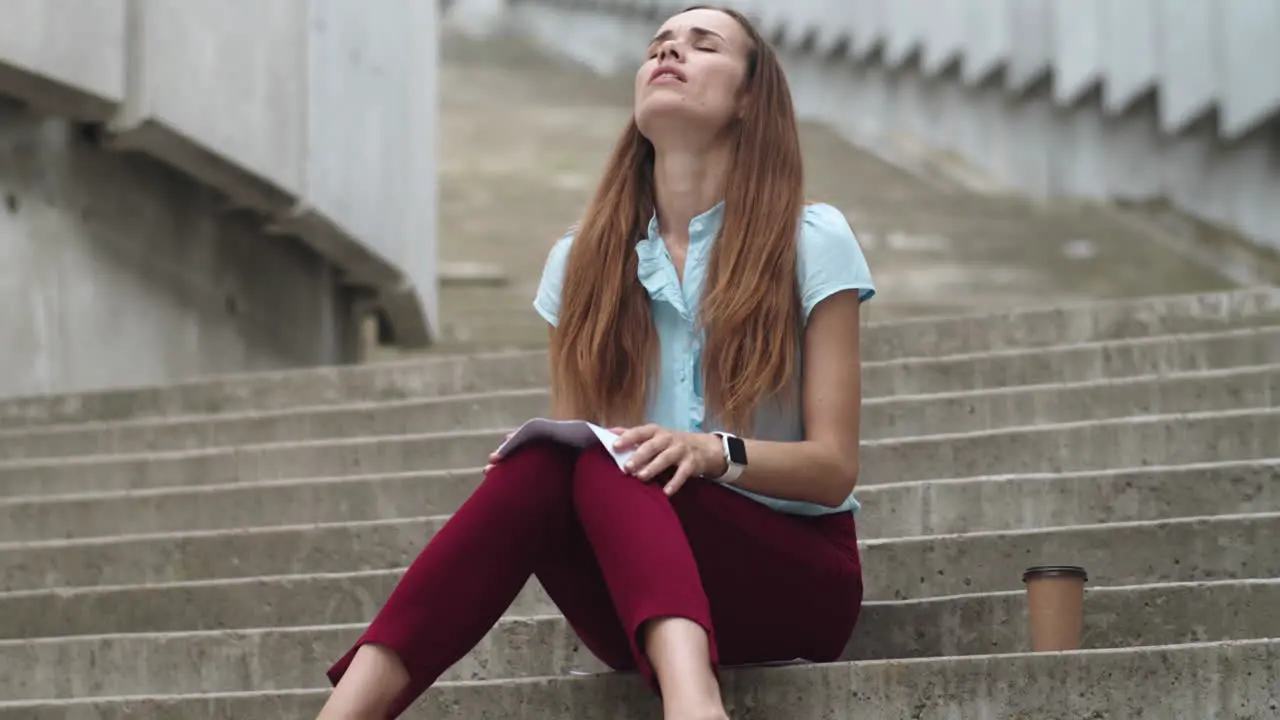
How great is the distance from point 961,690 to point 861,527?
115 cm

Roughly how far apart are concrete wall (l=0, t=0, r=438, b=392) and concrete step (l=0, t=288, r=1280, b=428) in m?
0.97

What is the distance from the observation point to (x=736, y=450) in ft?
9.12

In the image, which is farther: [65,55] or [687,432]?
[65,55]

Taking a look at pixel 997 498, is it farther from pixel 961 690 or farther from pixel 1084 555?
pixel 961 690

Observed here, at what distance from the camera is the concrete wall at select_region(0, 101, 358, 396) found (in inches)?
266

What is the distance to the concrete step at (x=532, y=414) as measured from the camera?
443 centimetres

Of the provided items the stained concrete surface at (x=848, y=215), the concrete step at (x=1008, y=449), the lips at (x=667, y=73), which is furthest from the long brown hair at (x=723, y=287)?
the stained concrete surface at (x=848, y=215)

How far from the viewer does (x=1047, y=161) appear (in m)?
14.6

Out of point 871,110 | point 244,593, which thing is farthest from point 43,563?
point 871,110

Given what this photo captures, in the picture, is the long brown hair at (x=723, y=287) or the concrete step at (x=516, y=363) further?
the concrete step at (x=516, y=363)

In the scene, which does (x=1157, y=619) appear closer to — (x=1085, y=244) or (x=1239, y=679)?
(x=1239, y=679)

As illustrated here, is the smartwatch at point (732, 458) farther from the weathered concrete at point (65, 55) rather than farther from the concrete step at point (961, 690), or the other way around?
the weathered concrete at point (65, 55)

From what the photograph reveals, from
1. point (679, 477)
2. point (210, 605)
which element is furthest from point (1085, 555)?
point (210, 605)

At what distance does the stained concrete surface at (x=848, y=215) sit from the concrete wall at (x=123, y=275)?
5.53 ft
